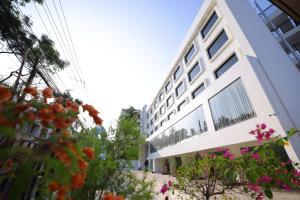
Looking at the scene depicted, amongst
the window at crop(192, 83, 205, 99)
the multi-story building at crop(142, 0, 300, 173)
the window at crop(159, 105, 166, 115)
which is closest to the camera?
the multi-story building at crop(142, 0, 300, 173)

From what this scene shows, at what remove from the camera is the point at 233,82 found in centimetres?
891

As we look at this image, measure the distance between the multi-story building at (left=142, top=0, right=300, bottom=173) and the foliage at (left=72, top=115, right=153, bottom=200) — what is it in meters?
5.64

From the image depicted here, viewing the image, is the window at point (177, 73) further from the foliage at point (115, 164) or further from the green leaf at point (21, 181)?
the green leaf at point (21, 181)

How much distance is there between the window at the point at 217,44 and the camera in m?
11.5

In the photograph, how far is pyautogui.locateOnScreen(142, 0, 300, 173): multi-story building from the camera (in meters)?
7.33

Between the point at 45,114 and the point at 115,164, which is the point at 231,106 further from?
the point at 45,114

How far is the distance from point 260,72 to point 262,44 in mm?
3000

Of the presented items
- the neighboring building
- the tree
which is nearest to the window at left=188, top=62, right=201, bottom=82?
the neighboring building

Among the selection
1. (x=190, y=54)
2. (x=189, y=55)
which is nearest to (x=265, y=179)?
(x=190, y=54)

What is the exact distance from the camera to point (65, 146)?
2.26 ft

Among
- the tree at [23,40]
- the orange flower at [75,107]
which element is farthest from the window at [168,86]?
the orange flower at [75,107]

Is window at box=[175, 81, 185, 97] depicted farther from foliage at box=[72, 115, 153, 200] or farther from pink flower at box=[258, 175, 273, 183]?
pink flower at box=[258, 175, 273, 183]

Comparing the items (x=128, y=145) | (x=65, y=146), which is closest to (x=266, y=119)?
(x=128, y=145)

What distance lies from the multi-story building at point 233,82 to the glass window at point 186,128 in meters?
0.07
